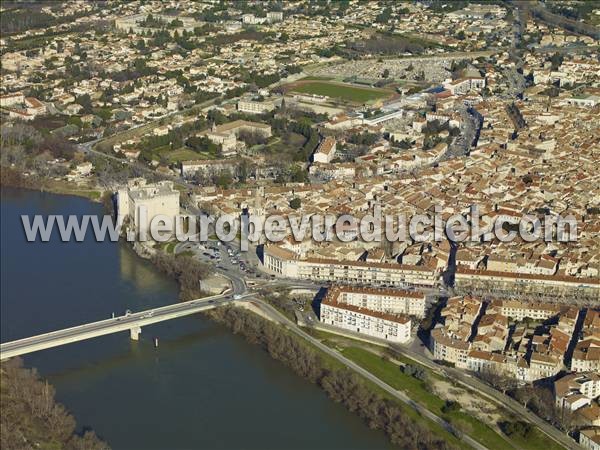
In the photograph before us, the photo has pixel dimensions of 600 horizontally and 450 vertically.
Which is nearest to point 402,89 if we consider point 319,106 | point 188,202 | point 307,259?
point 319,106

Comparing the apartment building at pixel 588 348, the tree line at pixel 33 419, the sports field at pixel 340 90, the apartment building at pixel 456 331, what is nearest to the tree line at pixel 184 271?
the tree line at pixel 33 419

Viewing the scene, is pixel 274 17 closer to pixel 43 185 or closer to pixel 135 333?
pixel 43 185

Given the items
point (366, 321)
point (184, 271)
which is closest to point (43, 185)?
point (184, 271)

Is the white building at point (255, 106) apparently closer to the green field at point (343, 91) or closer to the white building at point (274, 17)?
the green field at point (343, 91)

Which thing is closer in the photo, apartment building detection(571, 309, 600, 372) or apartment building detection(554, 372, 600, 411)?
apartment building detection(554, 372, 600, 411)

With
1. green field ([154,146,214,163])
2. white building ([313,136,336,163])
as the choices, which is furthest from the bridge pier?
white building ([313,136,336,163])

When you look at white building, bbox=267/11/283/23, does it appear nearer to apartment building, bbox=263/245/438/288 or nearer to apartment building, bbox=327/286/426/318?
apartment building, bbox=263/245/438/288
